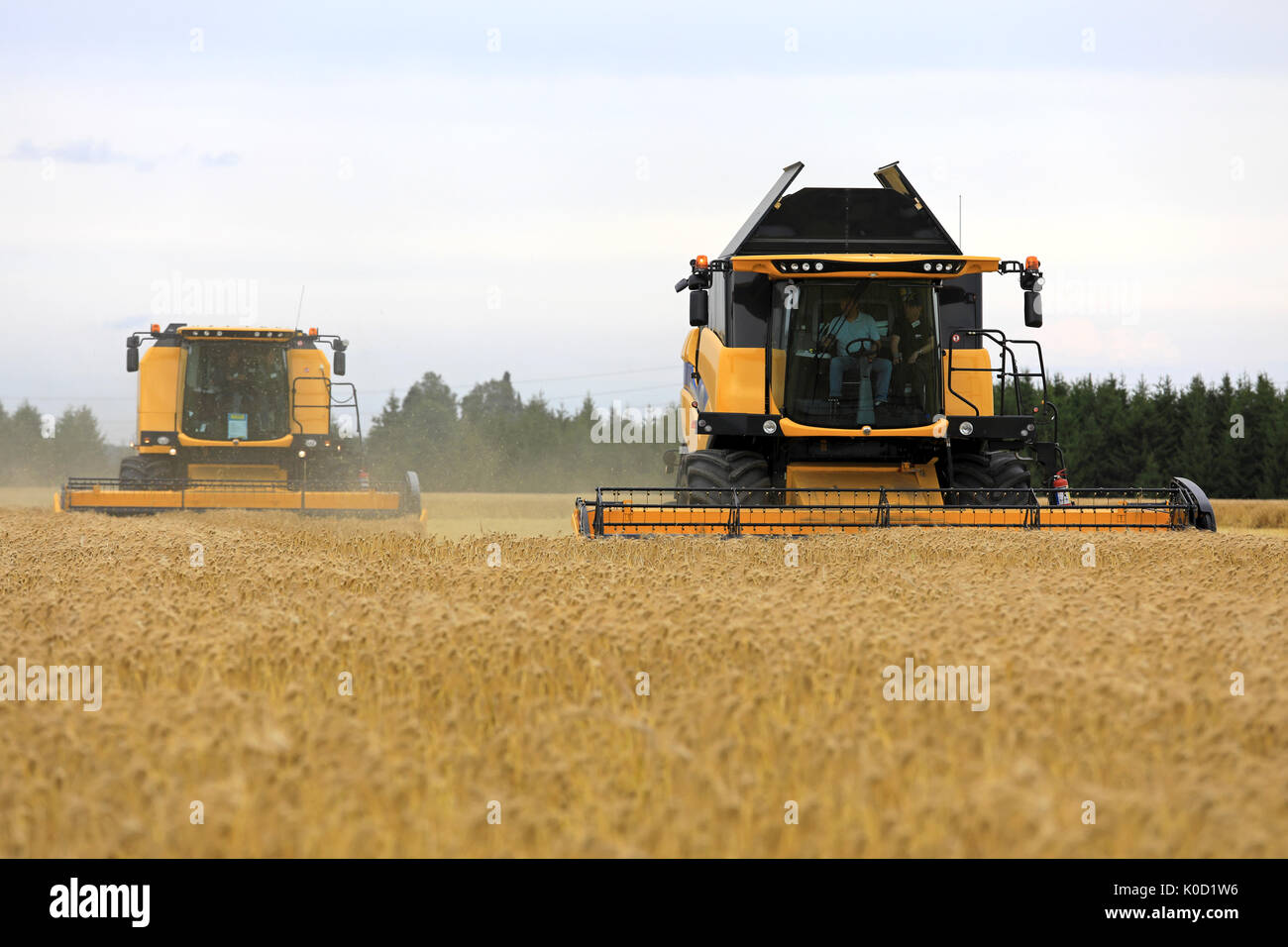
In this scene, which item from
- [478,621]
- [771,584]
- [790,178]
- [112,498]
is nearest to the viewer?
[478,621]

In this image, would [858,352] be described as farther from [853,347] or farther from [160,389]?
[160,389]

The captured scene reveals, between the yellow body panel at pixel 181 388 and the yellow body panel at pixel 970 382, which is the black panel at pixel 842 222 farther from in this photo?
the yellow body panel at pixel 181 388

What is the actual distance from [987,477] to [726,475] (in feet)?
7.96

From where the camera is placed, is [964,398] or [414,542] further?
[964,398]

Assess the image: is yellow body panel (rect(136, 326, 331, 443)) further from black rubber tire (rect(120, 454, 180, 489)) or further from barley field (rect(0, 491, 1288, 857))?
barley field (rect(0, 491, 1288, 857))

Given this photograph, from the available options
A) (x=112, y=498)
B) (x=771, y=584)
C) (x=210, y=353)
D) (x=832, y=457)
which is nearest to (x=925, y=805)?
(x=771, y=584)

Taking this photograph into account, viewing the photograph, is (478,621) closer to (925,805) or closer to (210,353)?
(925,805)

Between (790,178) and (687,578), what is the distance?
6.35 meters

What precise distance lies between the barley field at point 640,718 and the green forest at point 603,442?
32.1 feet

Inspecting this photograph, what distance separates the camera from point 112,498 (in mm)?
16656

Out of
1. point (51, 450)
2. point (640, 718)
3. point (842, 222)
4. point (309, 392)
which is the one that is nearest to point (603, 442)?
point (51, 450)

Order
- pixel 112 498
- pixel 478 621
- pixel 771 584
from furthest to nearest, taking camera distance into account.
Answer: pixel 112 498 → pixel 771 584 → pixel 478 621

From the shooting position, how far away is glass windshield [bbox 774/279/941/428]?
11.7 m

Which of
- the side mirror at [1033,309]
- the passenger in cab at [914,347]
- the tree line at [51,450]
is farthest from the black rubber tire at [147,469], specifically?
the tree line at [51,450]
